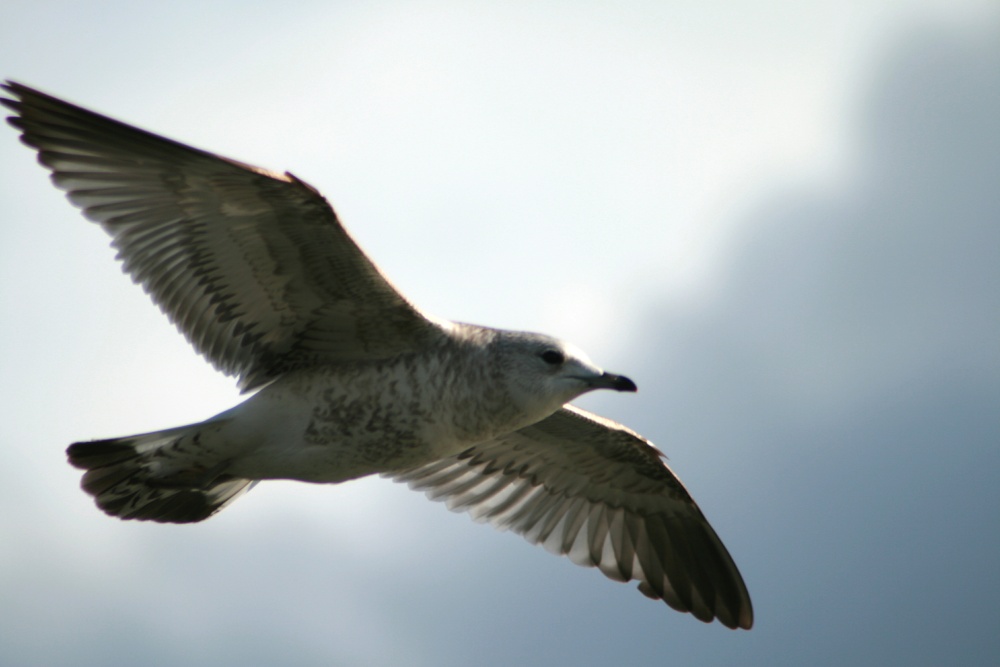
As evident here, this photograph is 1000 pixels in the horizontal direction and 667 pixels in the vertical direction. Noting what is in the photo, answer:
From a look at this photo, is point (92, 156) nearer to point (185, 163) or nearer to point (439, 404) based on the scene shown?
point (185, 163)

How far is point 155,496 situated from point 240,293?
1.35 metres

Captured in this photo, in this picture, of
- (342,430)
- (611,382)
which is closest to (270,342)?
(342,430)

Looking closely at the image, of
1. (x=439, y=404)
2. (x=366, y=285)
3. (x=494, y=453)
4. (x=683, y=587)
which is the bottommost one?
(x=683, y=587)

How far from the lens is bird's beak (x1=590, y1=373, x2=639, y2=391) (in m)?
7.42

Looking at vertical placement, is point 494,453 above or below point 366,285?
below

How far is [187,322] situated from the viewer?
7742 mm

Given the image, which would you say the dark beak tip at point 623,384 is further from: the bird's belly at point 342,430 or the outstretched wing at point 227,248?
the outstretched wing at point 227,248

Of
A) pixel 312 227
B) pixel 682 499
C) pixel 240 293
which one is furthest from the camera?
pixel 682 499

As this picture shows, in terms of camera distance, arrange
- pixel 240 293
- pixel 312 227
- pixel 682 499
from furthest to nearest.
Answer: pixel 682 499, pixel 240 293, pixel 312 227

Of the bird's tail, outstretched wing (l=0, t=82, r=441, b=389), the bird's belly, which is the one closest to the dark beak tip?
the bird's belly

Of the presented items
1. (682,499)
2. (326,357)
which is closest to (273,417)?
(326,357)

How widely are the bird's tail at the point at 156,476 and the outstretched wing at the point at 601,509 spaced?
1.71 m

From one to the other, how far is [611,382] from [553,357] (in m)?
0.36

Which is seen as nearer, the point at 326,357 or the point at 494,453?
the point at 326,357
